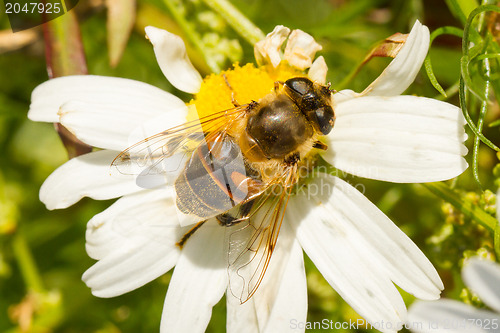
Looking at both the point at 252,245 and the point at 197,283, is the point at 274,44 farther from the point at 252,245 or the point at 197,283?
the point at 197,283

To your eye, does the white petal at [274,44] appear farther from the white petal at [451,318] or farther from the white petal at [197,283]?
the white petal at [451,318]

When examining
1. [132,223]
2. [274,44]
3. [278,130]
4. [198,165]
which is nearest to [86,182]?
[132,223]

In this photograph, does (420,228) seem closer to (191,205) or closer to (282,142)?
(282,142)

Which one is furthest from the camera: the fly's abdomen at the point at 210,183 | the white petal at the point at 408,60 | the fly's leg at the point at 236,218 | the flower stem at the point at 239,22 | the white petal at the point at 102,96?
the flower stem at the point at 239,22

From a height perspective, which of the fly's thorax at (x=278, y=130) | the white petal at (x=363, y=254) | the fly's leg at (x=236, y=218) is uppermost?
the fly's thorax at (x=278, y=130)

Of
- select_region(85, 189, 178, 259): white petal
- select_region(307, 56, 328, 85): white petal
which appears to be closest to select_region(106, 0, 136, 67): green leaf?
select_region(85, 189, 178, 259): white petal

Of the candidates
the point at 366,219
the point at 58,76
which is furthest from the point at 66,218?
the point at 366,219

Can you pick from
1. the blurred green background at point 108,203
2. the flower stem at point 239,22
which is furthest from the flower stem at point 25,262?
the flower stem at point 239,22
